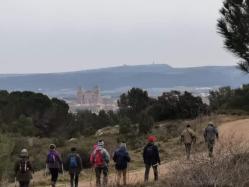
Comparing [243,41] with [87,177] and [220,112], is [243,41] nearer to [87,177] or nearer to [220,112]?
[87,177]

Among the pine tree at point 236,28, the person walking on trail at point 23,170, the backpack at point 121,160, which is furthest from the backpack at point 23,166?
the pine tree at point 236,28

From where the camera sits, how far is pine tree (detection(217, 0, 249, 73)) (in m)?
17.2

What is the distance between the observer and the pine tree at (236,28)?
17203mm

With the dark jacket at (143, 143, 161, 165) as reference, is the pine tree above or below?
above

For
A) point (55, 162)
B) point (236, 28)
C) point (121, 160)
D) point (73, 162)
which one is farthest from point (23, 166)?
point (236, 28)

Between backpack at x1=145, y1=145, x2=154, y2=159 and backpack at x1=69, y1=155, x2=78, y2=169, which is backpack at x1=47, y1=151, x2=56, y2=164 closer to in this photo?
backpack at x1=69, y1=155, x2=78, y2=169

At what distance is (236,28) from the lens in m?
17.5

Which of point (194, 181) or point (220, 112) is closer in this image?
point (194, 181)

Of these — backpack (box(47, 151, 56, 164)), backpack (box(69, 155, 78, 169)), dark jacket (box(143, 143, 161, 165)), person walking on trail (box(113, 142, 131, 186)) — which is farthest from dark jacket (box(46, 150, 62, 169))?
dark jacket (box(143, 143, 161, 165))

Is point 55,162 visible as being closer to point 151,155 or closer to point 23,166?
point 23,166

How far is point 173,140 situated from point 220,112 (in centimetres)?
1154

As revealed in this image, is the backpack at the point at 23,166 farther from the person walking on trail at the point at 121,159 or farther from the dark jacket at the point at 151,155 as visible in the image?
the dark jacket at the point at 151,155

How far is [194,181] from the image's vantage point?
1210 cm

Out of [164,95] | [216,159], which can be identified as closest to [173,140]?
[164,95]
